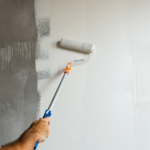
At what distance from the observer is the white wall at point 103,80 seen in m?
1.25

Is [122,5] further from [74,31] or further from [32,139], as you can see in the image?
[32,139]

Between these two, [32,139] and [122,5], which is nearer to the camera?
[32,139]

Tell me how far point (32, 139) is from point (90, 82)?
0.64 m

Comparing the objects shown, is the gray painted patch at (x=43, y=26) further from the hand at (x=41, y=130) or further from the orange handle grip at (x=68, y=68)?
the hand at (x=41, y=130)

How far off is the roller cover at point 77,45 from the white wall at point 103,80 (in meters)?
0.05

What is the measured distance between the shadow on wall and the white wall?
16 cm

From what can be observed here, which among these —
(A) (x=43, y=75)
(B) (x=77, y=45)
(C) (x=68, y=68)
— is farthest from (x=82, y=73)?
(A) (x=43, y=75)

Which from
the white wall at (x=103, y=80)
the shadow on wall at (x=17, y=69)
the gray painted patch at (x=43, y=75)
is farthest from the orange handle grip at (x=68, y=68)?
the shadow on wall at (x=17, y=69)

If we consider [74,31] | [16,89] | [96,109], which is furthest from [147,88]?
[16,89]

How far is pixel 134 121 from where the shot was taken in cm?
125

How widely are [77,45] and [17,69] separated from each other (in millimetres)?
580

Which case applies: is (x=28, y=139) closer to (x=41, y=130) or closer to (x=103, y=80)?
(x=41, y=130)

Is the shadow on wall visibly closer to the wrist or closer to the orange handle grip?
the orange handle grip

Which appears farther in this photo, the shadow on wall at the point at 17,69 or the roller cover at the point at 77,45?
the shadow on wall at the point at 17,69
